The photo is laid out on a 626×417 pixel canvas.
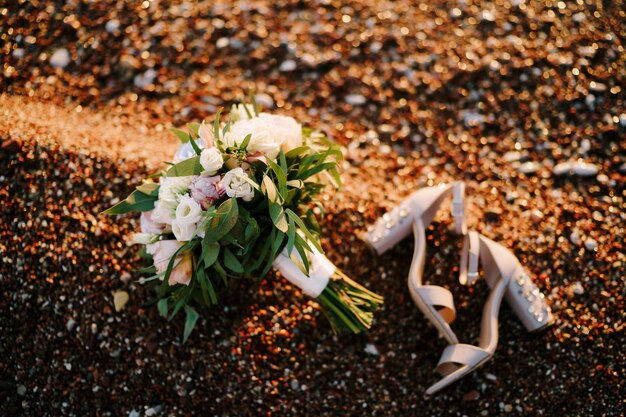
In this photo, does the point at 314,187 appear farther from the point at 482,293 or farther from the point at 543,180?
the point at 543,180

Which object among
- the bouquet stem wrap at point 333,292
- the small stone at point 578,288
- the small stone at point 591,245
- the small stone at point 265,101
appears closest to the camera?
the bouquet stem wrap at point 333,292

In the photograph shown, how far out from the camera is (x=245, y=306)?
2.26 m

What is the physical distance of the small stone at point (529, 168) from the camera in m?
2.72

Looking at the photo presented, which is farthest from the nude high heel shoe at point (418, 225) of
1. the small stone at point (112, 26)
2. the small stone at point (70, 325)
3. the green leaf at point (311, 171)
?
the small stone at point (112, 26)

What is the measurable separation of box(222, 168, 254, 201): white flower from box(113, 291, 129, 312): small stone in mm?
958

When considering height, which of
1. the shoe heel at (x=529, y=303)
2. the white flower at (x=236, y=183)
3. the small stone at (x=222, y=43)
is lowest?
the shoe heel at (x=529, y=303)

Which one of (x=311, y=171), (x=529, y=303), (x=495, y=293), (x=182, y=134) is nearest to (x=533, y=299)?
(x=529, y=303)

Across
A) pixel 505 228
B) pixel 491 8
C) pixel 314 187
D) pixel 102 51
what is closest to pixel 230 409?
pixel 314 187

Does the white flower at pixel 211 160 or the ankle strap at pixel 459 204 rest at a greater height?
the white flower at pixel 211 160

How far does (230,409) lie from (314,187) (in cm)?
107

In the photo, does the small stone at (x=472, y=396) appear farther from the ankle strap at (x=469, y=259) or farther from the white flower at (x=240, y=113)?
the white flower at (x=240, y=113)

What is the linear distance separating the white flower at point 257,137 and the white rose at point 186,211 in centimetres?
27

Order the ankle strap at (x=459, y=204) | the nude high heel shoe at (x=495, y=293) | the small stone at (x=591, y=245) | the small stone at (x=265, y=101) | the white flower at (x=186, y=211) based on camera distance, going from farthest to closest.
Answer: the small stone at (x=265, y=101)
the small stone at (x=591, y=245)
the ankle strap at (x=459, y=204)
the nude high heel shoe at (x=495, y=293)
the white flower at (x=186, y=211)

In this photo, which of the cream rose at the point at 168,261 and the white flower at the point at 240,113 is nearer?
the cream rose at the point at 168,261
